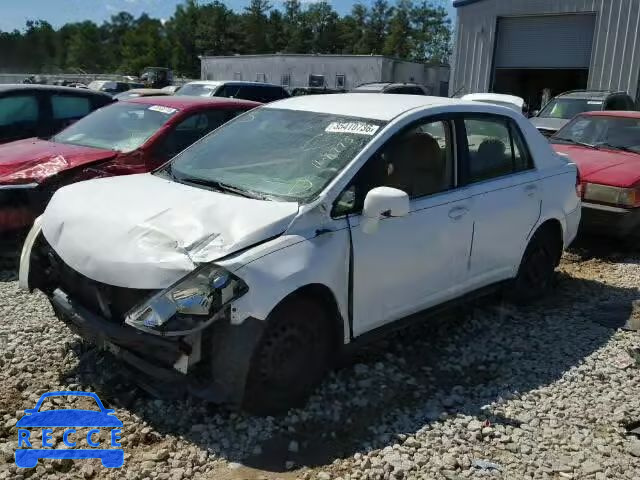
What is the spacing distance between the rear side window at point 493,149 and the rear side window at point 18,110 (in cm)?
559

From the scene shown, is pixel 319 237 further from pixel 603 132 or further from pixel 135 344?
pixel 603 132

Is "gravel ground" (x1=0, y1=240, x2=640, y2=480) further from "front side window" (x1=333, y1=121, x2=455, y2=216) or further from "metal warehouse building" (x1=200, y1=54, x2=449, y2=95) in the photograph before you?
"metal warehouse building" (x1=200, y1=54, x2=449, y2=95)

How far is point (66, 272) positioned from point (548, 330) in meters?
3.53

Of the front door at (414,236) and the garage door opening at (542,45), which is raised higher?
the garage door opening at (542,45)

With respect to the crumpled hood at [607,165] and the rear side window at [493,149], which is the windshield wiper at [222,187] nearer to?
the rear side window at [493,149]

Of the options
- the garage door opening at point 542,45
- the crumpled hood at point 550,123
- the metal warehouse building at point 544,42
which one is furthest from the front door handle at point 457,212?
the garage door opening at point 542,45

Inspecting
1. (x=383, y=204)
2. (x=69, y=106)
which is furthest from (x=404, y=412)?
(x=69, y=106)

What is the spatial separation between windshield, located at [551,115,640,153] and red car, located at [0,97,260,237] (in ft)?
14.0

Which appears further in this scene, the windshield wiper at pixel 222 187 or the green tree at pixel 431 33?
the green tree at pixel 431 33

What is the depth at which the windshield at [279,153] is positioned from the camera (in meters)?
3.85

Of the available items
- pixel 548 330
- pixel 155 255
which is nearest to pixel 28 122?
pixel 155 255

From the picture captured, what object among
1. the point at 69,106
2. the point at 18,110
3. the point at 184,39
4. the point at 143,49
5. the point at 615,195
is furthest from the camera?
the point at 184,39

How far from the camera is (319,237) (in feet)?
11.6

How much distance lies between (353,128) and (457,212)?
919 millimetres
